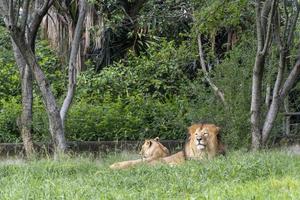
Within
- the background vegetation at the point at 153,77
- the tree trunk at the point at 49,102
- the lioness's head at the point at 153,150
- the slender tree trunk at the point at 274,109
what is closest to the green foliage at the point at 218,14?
the background vegetation at the point at 153,77

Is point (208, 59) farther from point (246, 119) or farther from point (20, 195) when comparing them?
point (20, 195)

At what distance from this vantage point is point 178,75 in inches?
670

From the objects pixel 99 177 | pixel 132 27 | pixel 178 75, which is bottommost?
pixel 99 177

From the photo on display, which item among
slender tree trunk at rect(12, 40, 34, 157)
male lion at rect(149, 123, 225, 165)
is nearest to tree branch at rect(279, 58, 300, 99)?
male lion at rect(149, 123, 225, 165)

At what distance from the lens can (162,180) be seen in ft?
25.2

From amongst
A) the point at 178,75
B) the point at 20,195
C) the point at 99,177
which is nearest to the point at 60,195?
the point at 20,195

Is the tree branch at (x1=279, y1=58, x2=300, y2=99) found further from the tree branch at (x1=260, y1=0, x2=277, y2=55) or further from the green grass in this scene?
the green grass

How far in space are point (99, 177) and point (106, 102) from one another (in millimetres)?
7688

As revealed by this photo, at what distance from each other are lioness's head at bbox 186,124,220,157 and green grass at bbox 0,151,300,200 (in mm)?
910

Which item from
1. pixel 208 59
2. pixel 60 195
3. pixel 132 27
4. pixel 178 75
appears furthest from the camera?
pixel 132 27

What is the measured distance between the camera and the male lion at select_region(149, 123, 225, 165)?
32.7 ft

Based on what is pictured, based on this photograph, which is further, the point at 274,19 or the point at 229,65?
the point at 229,65

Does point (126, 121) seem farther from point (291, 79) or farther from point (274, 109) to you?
point (291, 79)

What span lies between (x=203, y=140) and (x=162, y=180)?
240cm
